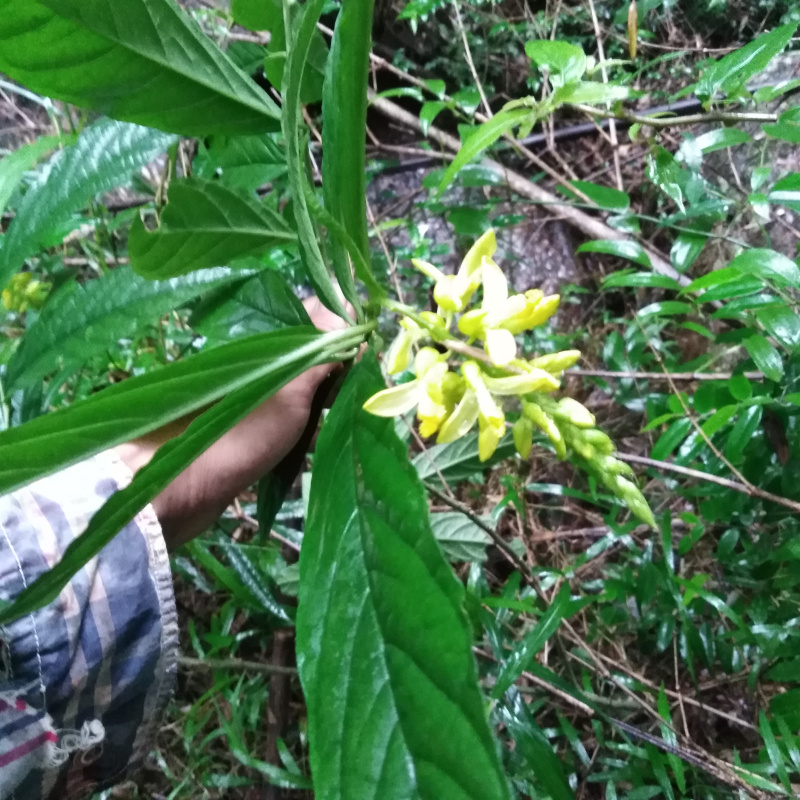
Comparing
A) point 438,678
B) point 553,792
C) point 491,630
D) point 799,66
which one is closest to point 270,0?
point 438,678

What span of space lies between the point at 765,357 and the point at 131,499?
0.78 m

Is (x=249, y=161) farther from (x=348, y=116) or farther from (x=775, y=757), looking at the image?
(x=775, y=757)

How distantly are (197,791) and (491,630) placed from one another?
0.94 m

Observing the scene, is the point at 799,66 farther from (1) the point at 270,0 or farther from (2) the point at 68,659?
(2) the point at 68,659

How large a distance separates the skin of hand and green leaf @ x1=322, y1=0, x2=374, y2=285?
0.88 ft

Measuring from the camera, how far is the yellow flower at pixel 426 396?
0.41m

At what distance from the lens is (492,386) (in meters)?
0.42

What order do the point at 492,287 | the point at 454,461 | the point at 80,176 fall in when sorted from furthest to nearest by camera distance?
the point at 454,461, the point at 80,176, the point at 492,287

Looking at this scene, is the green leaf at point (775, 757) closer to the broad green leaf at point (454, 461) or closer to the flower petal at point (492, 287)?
the broad green leaf at point (454, 461)

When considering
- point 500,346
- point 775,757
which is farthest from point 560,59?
point 775,757

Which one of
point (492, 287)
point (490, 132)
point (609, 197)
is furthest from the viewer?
point (609, 197)

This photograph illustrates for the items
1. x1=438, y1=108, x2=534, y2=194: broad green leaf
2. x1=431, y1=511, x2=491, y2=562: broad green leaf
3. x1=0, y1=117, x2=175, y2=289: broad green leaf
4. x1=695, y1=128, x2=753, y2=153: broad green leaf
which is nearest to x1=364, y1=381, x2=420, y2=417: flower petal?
x1=438, y1=108, x2=534, y2=194: broad green leaf

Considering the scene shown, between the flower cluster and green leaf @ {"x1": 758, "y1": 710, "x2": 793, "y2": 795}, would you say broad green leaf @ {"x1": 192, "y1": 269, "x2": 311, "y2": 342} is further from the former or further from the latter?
green leaf @ {"x1": 758, "y1": 710, "x2": 793, "y2": 795}

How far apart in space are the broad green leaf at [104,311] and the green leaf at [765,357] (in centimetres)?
68
